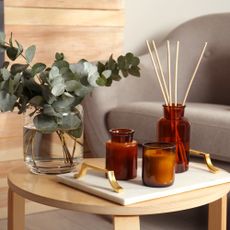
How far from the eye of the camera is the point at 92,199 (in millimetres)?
1018

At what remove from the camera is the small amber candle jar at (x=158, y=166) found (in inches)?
42.4

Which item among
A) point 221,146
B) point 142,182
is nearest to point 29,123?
point 142,182

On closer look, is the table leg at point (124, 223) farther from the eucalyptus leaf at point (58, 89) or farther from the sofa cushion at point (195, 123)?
the sofa cushion at point (195, 123)

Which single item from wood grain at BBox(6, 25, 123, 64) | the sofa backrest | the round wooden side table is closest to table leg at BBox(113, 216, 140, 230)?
the round wooden side table

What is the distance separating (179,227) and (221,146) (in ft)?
1.13

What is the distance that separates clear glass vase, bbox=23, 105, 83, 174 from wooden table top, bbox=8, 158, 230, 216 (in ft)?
0.19

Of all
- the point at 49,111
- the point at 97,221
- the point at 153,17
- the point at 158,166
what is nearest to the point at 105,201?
the point at 158,166

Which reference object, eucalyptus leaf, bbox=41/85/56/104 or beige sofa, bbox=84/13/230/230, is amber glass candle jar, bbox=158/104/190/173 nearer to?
eucalyptus leaf, bbox=41/85/56/104

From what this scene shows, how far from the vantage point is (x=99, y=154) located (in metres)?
1.92

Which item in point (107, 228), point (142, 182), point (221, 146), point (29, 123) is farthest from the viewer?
point (107, 228)

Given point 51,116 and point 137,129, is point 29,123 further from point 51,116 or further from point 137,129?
point 137,129

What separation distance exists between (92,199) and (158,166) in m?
0.15

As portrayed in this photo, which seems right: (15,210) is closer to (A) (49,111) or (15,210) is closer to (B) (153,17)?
(A) (49,111)

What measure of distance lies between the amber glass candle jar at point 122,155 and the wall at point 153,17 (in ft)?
4.27
